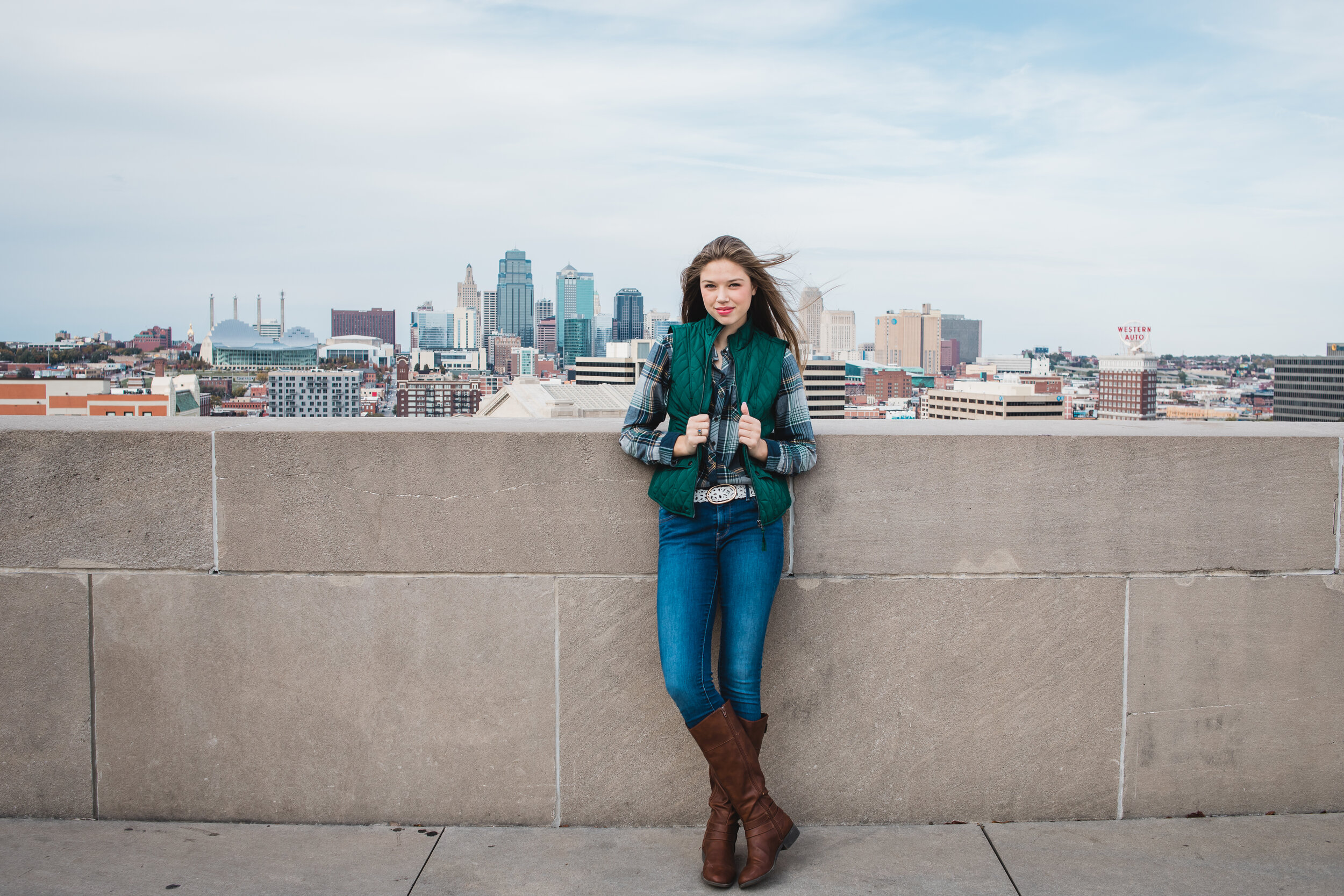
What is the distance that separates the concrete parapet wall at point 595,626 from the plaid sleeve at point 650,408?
0.24m

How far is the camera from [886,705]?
2959 mm

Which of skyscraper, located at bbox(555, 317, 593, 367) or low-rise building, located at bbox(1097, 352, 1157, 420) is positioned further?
skyscraper, located at bbox(555, 317, 593, 367)

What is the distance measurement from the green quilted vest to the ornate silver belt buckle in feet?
0.16

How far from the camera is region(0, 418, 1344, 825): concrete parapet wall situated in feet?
9.49

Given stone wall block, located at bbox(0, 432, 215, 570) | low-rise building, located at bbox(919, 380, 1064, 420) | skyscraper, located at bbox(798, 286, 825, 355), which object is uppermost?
skyscraper, located at bbox(798, 286, 825, 355)

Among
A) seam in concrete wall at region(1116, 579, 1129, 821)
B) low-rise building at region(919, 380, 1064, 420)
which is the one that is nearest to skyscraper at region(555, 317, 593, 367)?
low-rise building at region(919, 380, 1064, 420)

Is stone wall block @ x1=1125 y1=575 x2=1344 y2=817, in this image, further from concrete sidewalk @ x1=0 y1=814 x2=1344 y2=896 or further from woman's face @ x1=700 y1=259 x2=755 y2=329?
woman's face @ x1=700 y1=259 x2=755 y2=329

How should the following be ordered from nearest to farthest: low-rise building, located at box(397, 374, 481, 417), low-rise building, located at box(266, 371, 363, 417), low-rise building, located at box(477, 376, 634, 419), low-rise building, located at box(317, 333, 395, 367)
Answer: low-rise building, located at box(477, 376, 634, 419) → low-rise building, located at box(266, 371, 363, 417) → low-rise building, located at box(397, 374, 481, 417) → low-rise building, located at box(317, 333, 395, 367)

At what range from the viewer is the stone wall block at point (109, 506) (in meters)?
2.90

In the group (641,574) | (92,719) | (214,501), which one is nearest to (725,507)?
(641,574)

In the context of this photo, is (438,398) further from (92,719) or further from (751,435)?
(751,435)

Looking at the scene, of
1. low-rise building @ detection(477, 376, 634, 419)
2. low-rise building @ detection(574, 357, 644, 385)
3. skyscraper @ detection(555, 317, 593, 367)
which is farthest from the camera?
skyscraper @ detection(555, 317, 593, 367)

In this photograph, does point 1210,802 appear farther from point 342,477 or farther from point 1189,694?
point 342,477

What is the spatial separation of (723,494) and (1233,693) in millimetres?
1801
